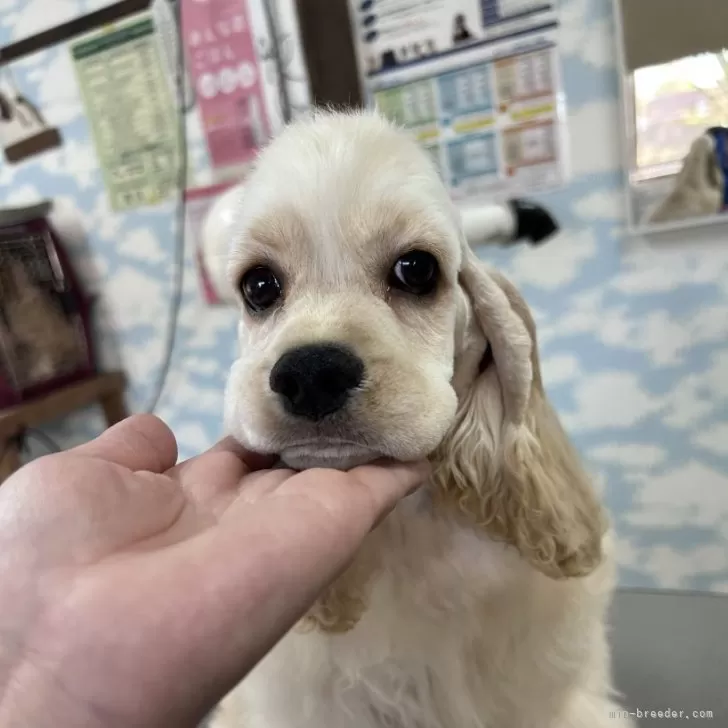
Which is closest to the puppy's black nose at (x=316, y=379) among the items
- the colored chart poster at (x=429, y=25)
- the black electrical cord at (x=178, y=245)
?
the colored chart poster at (x=429, y=25)

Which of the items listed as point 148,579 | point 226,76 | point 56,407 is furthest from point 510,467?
point 56,407

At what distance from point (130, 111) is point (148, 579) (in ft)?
4.87

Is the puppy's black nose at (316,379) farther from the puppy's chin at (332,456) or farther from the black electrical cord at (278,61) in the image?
the black electrical cord at (278,61)

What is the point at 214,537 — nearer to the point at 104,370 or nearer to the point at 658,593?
the point at 658,593

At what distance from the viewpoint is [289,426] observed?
508mm

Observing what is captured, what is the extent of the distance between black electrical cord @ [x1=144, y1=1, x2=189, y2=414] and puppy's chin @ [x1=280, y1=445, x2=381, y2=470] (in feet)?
3.90

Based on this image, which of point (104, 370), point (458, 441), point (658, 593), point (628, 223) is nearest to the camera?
point (458, 441)

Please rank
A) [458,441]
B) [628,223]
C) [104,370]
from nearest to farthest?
[458,441]
[628,223]
[104,370]

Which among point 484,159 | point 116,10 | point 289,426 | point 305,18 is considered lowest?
point 289,426

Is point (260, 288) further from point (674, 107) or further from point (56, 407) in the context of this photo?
point (56, 407)

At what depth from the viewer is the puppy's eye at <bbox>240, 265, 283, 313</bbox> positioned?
60cm

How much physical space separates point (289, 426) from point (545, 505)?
312 millimetres

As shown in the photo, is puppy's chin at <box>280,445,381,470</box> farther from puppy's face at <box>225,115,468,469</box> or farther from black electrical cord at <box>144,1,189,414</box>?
black electrical cord at <box>144,1,189,414</box>

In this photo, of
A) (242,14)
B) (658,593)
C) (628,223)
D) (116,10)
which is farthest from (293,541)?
(116,10)
